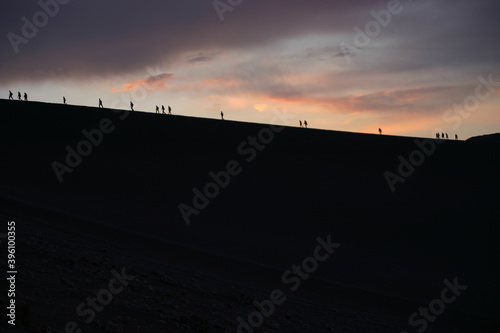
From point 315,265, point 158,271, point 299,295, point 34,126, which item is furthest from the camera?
point 34,126

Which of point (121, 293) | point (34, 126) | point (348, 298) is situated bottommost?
point (348, 298)

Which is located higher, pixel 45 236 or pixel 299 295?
pixel 45 236

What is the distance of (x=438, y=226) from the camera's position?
88.8ft

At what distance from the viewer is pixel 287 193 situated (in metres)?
29.8

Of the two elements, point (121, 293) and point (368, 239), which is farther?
point (368, 239)

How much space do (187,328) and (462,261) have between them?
16.5 meters

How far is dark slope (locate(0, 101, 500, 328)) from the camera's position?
72.8 feet

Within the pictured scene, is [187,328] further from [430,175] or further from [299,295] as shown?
[430,175]

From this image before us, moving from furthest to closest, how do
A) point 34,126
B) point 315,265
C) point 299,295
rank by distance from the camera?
point 34,126
point 315,265
point 299,295

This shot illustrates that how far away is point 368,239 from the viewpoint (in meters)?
25.3

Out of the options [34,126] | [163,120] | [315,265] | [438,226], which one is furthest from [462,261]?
[34,126]

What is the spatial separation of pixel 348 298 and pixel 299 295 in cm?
192

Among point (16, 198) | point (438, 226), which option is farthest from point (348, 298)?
point (16, 198)

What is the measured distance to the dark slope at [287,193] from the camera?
2219 centimetres
